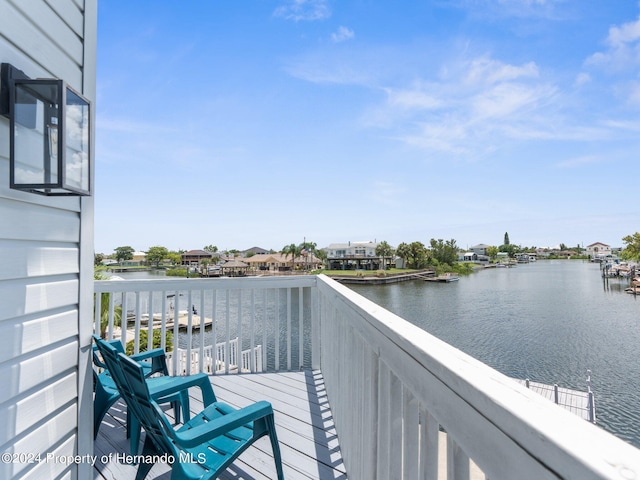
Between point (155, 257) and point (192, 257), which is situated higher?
point (155, 257)

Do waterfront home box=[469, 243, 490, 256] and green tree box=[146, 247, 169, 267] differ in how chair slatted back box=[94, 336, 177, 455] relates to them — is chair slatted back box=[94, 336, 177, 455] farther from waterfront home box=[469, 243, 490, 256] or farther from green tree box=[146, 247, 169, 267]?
waterfront home box=[469, 243, 490, 256]

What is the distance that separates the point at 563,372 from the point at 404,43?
15.2 meters

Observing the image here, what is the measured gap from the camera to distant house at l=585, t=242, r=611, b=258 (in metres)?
52.8

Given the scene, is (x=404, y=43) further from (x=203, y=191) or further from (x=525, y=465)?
(x=203, y=191)

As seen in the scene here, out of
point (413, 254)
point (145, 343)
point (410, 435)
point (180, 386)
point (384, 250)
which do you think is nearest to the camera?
point (410, 435)

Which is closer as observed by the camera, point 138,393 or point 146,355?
point 138,393

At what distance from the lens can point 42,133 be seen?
151 centimetres

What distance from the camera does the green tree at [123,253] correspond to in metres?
42.3

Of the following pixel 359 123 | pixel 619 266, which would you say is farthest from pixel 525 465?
pixel 619 266

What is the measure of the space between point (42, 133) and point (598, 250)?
6907cm

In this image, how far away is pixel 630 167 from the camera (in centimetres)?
3266

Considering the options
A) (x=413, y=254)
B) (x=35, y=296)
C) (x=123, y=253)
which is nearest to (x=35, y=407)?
(x=35, y=296)

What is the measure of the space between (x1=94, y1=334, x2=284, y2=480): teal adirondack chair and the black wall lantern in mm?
765

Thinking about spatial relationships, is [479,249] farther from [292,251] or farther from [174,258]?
[174,258]
